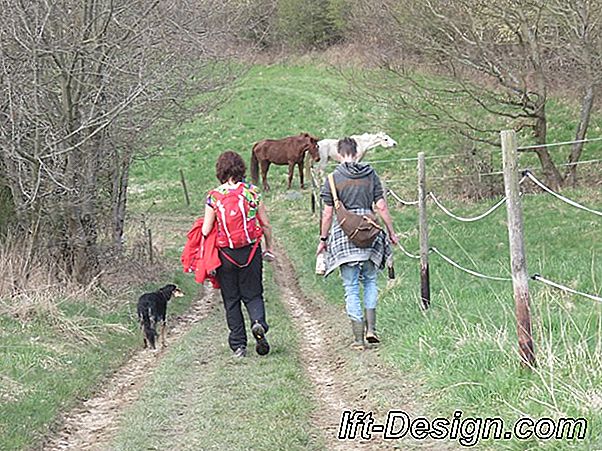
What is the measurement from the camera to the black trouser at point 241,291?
28.1 feet

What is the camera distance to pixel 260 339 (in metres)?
8.54

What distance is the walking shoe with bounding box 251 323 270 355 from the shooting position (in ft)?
27.8

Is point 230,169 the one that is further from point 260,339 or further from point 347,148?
point 260,339

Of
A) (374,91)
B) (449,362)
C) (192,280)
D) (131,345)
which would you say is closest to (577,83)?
(374,91)

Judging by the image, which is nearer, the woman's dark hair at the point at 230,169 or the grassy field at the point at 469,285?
the grassy field at the point at 469,285

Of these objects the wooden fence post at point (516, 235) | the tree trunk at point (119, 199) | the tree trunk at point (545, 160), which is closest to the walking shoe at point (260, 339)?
the wooden fence post at point (516, 235)

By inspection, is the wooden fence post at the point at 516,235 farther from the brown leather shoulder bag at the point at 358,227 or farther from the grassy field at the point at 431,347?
the brown leather shoulder bag at the point at 358,227

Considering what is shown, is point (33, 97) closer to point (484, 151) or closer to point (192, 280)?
point (192, 280)

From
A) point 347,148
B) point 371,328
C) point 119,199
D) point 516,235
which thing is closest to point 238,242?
point 347,148

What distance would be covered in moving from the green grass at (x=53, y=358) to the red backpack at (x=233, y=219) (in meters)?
1.93

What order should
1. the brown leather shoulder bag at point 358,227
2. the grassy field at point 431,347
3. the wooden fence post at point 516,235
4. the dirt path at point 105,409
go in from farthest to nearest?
the brown leather shoulder bag at point 358,227 → the dirt path at point 105,409 → the wooden fence post at point 516,235 → the grassy field at point 431,347

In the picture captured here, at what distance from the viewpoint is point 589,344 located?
608 centimetres

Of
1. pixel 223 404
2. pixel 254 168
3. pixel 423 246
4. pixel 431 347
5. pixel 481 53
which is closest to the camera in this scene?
pixel 223 404

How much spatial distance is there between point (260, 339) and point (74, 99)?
545 cm
